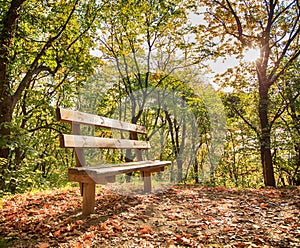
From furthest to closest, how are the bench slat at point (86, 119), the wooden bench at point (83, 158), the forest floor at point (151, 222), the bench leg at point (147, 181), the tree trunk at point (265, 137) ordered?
1. the tree trunk at point (265, 137)
2. the bench leg at point (147, 181)
3. the bench slat at point (86, 119)
4. the wooden bench at point (83, 158)
5. the forest floor at point (151, 222)

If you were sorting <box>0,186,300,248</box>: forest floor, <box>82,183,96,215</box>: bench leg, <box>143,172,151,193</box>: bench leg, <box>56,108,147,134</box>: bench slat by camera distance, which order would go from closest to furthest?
<box>0,186,300,248</box>: forest floor < <box>56,108,147,134</box>: bench slat < <box>82,183,96,215</box>: bench leg < <box>143,172,151,193</box>: bench leg

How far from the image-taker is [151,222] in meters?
2.77

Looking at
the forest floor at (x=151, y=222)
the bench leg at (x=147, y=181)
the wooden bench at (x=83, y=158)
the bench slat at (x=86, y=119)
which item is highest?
the bench slat at (x=86, y=119)

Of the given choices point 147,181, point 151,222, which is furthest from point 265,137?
point 151,222

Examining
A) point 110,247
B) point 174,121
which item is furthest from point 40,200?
point 174,121

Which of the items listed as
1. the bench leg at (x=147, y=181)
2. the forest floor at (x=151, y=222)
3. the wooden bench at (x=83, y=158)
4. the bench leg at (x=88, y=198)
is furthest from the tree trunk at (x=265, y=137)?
the bench leg at (x=88, y=198)

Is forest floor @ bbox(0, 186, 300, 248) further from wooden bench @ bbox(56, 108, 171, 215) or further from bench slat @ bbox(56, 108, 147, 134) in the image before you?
bench slat @ bbox(56, 108, 147, 134)

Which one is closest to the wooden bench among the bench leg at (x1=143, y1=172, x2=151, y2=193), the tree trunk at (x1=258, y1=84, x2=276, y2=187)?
the bench leg at (x1=143, y1=172, x2=151, y2=193)

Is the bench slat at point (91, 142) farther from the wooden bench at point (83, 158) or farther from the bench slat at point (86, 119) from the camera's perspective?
the bench slat at point (86, 119)

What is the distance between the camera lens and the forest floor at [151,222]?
221 cm

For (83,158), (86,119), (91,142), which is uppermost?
(86,119)

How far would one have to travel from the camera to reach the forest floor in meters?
2.21

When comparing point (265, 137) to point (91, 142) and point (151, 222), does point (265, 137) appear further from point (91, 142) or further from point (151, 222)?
point (91, 142)

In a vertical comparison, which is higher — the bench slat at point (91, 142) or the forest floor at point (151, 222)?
the bench slat at point (91, 142)
